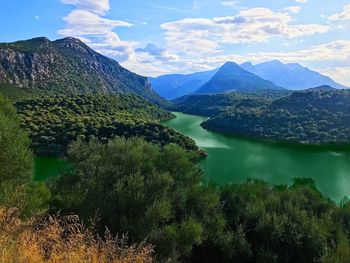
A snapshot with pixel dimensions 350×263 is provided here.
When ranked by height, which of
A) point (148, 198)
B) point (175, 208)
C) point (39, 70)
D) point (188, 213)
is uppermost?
point (39, 70)

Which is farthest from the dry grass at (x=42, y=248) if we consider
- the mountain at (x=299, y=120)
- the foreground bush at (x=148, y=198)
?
the mountain at (x=299, y=120)

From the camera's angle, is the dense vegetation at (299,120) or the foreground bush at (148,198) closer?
the foreground bush at (148,198)

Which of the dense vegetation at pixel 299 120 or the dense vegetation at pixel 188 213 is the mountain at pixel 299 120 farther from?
the dense vegetation at pixel 188 213

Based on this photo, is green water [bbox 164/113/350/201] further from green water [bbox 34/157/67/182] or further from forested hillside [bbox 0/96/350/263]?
green water [bbox 34/157/67/182]

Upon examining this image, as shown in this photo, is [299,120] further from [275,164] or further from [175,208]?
[175,208]

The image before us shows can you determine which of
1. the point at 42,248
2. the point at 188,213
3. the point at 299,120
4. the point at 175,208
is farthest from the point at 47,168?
the point at 299,120

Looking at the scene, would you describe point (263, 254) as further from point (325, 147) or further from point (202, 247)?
point (325, 147)

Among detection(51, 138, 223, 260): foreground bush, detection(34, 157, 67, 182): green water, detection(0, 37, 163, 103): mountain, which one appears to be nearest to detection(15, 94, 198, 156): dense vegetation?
detection(34, 157, 67, 182): green water
